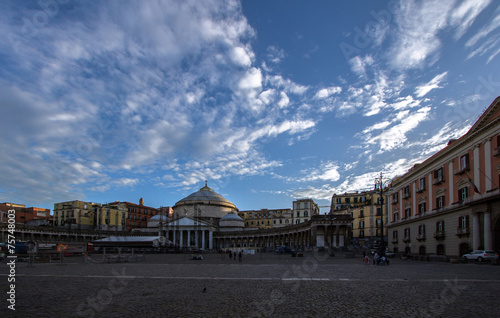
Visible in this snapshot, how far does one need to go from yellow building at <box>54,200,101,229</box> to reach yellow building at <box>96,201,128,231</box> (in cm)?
231

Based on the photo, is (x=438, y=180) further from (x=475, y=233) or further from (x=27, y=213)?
(x=27, y=213)

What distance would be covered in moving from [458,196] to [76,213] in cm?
10313

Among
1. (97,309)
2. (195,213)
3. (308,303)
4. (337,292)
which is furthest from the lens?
(195,213)

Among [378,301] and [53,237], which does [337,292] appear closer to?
[378,301]

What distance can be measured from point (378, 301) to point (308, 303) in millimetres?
2195

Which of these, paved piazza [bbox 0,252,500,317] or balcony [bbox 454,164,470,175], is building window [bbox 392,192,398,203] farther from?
paved piazza [bbox 0,252,500,317]

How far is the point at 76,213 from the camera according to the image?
354 feet

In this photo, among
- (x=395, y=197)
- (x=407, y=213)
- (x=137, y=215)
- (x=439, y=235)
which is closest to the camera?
(x=439, y=235)

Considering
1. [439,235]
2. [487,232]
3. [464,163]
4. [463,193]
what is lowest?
[439,235]

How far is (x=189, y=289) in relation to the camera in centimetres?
1358

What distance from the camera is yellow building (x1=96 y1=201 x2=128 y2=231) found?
111 m

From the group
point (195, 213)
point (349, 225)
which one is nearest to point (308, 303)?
point (349, 225)

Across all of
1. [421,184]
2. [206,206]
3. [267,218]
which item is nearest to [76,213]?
[206,206]

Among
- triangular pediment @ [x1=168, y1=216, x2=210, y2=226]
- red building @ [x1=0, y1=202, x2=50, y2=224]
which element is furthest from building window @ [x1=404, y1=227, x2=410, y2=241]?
red building @ [x1=0, y1=202, x2=50, y2=224]
